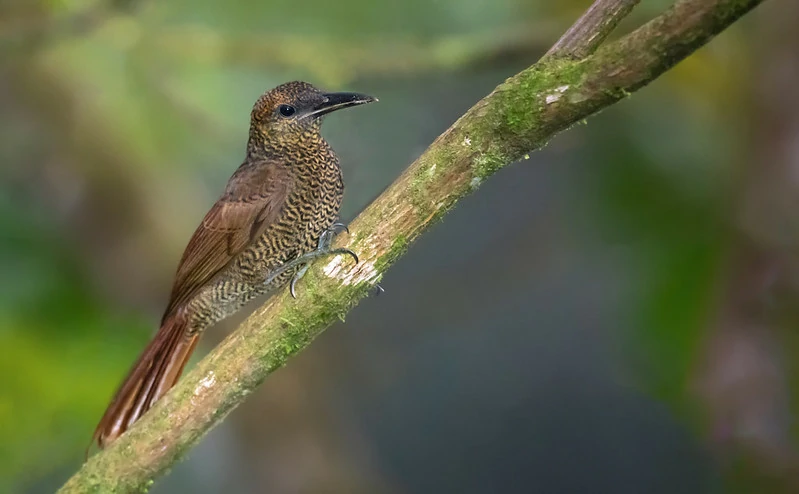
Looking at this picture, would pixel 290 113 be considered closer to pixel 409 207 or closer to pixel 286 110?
pixel 286 110

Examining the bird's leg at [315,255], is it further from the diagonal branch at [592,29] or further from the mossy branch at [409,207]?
the diagonal branch at [592,29]

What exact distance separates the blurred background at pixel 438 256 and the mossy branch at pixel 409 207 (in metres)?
0.73

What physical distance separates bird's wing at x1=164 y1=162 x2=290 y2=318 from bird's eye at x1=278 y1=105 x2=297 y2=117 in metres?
0.14

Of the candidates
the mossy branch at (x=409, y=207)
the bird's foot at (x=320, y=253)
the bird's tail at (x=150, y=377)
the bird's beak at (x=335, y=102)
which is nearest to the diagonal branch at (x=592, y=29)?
the mossy branch at (x=409, y=207)

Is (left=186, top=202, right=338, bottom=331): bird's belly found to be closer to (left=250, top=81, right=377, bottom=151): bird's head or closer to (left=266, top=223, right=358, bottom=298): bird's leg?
(left=266, top=223, right=358, bottom=298): bird's leg

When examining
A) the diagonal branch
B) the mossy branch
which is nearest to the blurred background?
the mossy branch

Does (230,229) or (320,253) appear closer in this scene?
(320,253)

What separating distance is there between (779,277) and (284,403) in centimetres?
196

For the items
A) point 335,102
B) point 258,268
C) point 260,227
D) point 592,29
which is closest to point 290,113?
point 335,102

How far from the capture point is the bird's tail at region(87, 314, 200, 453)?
6.73ft

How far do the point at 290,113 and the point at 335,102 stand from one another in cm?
18

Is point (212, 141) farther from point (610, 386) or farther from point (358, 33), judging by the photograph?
point (610, 386)

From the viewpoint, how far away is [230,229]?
7.22 ft

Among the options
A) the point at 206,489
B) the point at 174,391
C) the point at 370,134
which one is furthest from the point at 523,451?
the point at 174,391
